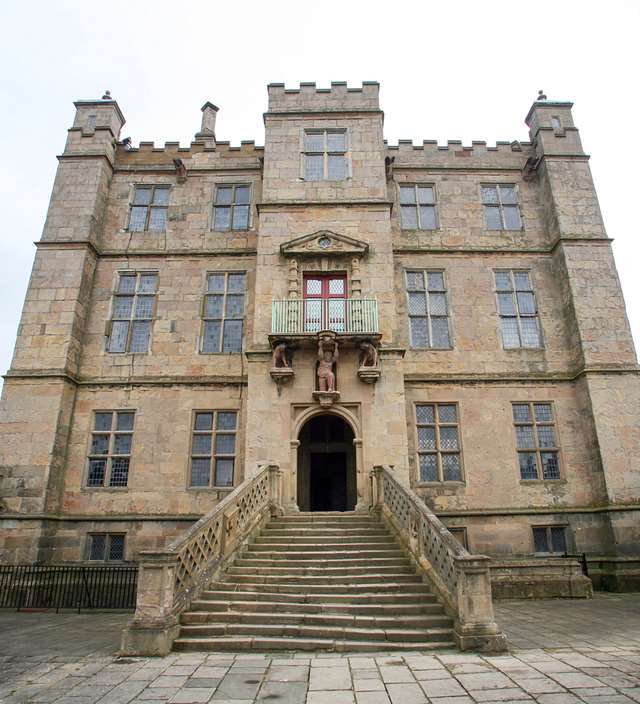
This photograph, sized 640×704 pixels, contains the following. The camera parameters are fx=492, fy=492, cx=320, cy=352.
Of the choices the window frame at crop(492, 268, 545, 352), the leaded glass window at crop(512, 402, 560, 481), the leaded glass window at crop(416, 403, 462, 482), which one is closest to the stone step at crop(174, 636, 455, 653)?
the leaded glass window at crop(416, 403, 462, 482)

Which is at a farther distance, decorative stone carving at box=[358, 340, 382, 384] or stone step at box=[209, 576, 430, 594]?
decorative stone carving at box=[358, 340, 382, 384]

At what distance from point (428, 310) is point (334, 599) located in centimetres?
946

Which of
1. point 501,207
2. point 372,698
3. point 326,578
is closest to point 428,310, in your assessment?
point 501,207

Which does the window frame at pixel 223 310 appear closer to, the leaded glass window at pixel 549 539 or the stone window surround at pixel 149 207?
the stone window surround at pixel 149 207

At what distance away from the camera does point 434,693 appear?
5023 mm

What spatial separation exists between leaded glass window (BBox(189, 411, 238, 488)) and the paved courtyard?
586 centimetres

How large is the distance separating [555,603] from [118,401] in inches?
473

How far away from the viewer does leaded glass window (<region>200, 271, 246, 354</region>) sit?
584 inches

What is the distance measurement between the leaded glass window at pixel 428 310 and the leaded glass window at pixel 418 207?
→ 181 centimetres

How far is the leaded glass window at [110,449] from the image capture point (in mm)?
13570

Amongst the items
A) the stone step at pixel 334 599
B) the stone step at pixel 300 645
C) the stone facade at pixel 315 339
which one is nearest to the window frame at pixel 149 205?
the stone facade at pixel 315 339

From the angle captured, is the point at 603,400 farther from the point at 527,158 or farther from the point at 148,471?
the point at 148,471

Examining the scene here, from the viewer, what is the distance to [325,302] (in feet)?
45.6

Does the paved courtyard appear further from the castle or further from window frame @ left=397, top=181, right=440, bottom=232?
window frame @ left=397, top=181, right=440, bottom=232
